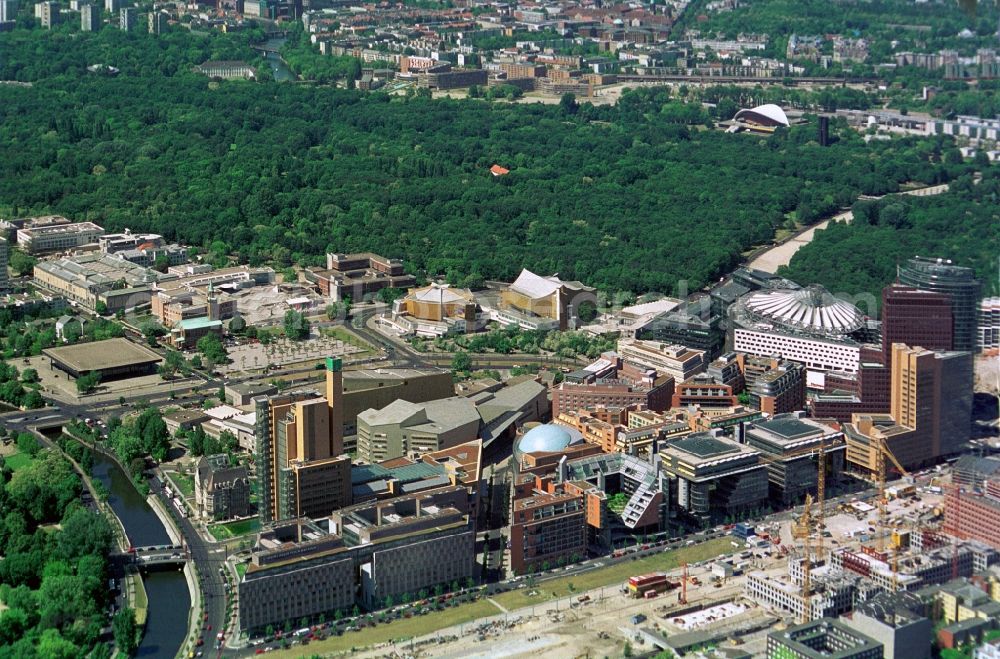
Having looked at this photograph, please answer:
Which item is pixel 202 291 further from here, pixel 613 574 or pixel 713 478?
pixel 613 574

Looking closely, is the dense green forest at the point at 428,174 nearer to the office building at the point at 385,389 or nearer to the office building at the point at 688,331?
the office building at the point at 688,331

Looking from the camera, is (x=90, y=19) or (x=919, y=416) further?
(x=90, y=19)

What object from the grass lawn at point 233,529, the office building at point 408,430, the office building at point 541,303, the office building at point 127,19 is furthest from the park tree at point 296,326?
the office building at point 127,19

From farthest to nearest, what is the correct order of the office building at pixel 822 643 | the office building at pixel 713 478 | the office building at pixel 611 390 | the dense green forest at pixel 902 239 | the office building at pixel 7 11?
the office building at pixel 7 11
the dense green forest at pixel 902 239
the office building at pixel 611 390
the office building at pixel 713 478
the office building at pixel 822 643

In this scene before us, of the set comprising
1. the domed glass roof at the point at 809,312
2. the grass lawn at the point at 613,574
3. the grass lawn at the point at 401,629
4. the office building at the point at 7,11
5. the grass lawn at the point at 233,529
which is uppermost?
the office building at the point at 7,11

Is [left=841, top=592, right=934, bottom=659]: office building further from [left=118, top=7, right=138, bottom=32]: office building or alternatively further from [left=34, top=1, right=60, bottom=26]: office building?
[left=34, top=1, right=60, bottom=26]: office building

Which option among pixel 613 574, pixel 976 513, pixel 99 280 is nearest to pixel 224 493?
pixel 613 574

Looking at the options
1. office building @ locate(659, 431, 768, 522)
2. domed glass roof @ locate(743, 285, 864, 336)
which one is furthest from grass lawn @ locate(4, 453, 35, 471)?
domed glass roof @ locate(743, 285, 864, 336)

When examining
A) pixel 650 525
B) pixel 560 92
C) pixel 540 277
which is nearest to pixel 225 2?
pixel 560 92
